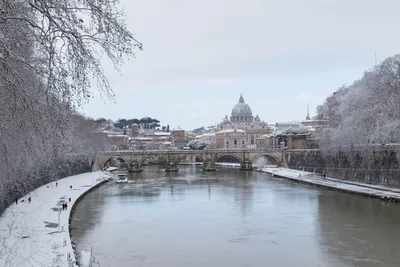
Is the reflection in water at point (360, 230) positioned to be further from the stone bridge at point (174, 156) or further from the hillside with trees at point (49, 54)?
the stone bridge at point (174, 156)

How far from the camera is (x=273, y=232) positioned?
83.3ft

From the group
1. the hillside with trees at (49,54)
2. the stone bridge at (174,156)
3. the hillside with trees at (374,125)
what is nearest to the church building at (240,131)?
the stone bridge at (174,156)

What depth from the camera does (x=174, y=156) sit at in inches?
3196

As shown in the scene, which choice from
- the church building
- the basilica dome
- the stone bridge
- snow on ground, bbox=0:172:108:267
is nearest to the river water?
snow on ground, bbox=0:172:108:267

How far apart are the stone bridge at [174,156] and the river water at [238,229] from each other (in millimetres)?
34804

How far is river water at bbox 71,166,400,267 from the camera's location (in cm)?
2022

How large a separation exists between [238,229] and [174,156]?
181 ft

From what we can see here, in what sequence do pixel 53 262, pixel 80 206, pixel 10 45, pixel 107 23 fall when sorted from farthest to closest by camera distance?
pixel 80 206, pixel 53 262, pixel 10 45, pixel 107 23

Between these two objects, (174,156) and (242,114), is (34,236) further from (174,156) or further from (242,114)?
(242,114)

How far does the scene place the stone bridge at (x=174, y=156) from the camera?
77938mm

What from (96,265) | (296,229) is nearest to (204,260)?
(96,265)

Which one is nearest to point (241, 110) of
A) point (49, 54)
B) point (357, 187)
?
point (357, 187)

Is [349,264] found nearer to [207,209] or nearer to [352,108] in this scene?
[207,209]

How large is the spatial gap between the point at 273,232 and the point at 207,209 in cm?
945
